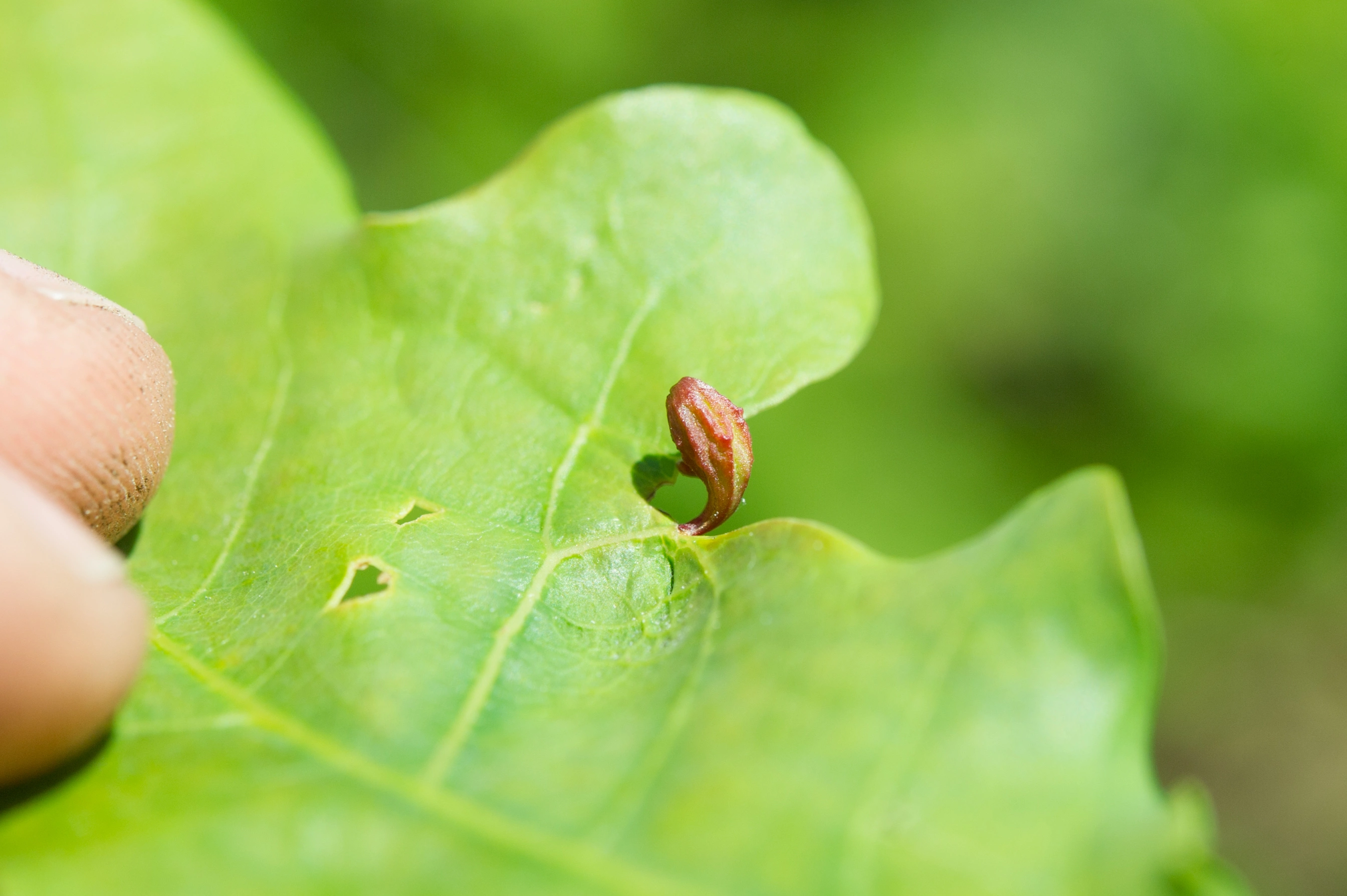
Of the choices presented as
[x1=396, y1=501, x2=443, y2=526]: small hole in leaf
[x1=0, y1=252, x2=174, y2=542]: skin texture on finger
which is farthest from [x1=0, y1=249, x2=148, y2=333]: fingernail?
[x1=396, y1=501, x2=443, y2=526]: small hole in leaf

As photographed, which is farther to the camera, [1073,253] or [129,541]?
[1073,253]

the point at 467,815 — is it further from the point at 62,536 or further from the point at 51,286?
the point at 51,286

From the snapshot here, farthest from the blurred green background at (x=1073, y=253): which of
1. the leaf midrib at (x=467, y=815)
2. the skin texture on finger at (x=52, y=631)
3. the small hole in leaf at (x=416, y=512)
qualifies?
the skin texture on finger at (x=52, y=631)

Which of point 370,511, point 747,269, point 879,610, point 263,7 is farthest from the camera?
point 263,7

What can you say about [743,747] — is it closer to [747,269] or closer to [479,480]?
[479,480]

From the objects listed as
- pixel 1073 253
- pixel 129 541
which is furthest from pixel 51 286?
pixel 1073 253

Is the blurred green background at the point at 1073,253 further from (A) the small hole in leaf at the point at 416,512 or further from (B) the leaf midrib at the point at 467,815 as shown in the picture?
(B) the leaf midrib at the point at 467,815

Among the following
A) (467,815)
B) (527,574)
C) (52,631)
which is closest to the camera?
(52,631)

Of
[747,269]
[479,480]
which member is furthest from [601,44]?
[479,480]
